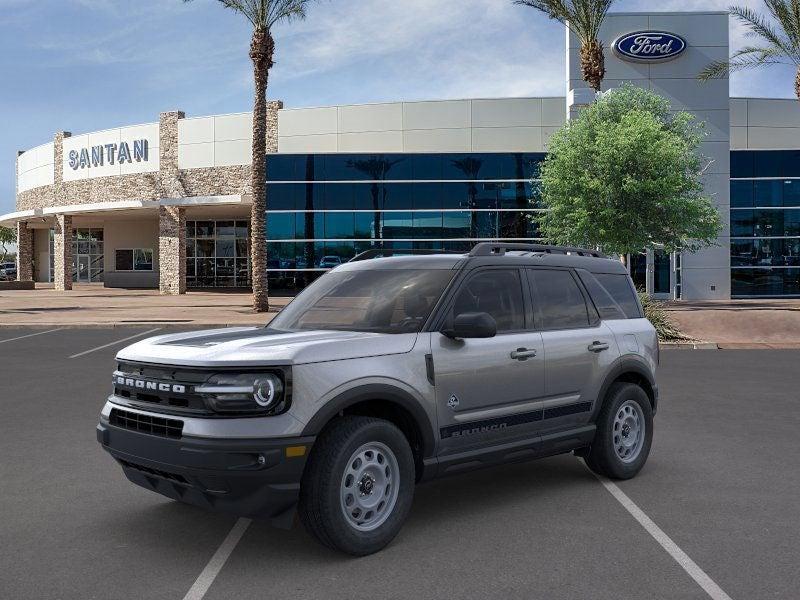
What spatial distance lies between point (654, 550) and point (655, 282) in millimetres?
32725

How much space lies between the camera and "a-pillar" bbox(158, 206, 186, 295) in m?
42.9

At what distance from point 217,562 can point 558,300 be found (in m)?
3.13

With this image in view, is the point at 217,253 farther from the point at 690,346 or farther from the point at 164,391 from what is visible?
the point at 164,391

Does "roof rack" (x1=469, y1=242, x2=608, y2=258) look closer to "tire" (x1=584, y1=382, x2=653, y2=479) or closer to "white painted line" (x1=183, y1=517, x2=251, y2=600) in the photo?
"tire" (x1=584, y1=382, x2=653, y2=479)

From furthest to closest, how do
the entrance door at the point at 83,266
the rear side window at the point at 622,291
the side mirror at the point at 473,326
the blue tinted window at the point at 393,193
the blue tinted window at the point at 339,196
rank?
the entrance door at the point at 83,266, the blue tinted window at the point at 339,196, the blue tinted window at the point at 393,193, the rear side window at the point at 622,291, the side mirror at the point at 473,326

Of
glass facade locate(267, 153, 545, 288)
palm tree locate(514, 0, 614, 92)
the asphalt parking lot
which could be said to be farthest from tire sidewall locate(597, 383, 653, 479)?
glass facade locate(267, 153, 545, 288)

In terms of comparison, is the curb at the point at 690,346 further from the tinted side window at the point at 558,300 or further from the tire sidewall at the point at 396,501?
the tire sidewall at the point at 396,501

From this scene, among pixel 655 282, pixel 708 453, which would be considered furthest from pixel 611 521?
pixel 655 282

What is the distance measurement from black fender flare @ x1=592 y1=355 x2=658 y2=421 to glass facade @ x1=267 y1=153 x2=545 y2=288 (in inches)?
1166

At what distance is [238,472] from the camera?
4.18m

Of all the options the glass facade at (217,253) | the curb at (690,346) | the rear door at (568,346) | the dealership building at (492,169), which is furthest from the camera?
the glass facade at (217,253)

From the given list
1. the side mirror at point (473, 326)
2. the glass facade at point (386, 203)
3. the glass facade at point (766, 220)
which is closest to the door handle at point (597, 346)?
the side mirror at point (473, 326)

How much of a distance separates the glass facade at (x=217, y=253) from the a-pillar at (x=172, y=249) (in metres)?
7.84

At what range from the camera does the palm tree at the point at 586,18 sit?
2845cm
